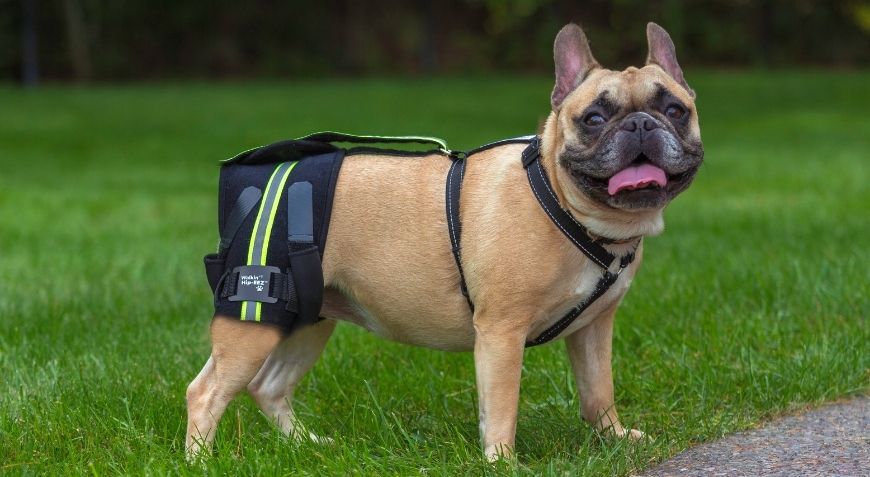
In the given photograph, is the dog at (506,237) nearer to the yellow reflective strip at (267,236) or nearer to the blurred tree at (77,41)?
the yellow reflective strip at (267,236)

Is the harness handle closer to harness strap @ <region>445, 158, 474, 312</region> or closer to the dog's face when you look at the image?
harness strap @ <region>445, 158, 474, 312</region>

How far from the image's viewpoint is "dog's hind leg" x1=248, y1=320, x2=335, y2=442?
4145mm

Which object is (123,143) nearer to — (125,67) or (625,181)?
(125,67)

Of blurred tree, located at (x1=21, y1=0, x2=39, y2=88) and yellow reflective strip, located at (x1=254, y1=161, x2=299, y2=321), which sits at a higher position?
yellow reflective strip, located at (x1=254, y1=161, x2=299, y2=321)

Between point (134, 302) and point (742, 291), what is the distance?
309 centimetres

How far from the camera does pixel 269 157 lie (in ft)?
12.8

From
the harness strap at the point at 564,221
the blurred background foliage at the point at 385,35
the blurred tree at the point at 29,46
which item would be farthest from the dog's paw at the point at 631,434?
the blurred tree at the point at 29,46

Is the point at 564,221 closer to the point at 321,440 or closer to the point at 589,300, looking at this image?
the point at 589,300

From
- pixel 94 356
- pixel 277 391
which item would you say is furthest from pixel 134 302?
pixel 277 391

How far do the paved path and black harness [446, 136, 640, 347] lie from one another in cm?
53

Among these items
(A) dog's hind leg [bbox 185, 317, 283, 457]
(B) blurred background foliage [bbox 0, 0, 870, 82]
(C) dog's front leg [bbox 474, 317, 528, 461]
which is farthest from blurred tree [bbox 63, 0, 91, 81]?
(C) dog's front leg [bbox 474, 317, 528, 461]

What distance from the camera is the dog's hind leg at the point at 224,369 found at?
364 cm

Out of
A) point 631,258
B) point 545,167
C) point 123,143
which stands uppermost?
point 545,167

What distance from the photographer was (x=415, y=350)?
4949 mm
